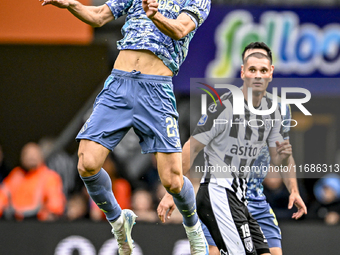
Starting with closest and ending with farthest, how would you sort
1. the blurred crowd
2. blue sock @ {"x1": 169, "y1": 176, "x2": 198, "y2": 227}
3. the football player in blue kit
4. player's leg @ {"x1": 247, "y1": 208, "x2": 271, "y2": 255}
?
the football player in blue kit
blue sock @ {"x1": 169, "y1": 176, "x2": 198, "y2": 227}
player's leg @ {"x1": 247, "y1": 208, "x2": 271, "y2": 255}
the blurred crowd

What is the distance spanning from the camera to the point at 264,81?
5484mm

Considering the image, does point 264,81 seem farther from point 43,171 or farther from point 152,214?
point 43,171

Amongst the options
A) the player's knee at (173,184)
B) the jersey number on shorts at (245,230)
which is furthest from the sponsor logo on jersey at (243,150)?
the player's knee at (173,184)

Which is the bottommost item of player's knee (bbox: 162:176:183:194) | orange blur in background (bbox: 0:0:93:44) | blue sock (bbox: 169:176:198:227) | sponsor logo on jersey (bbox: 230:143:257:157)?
blue sock (bbox: 169:176:198:227)

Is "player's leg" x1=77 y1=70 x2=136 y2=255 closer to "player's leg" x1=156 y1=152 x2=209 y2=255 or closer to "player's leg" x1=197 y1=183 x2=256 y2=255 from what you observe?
"player's leg" x1=156 y1=152 x2=209 y2=255

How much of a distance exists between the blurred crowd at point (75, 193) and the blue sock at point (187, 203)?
2687 mm

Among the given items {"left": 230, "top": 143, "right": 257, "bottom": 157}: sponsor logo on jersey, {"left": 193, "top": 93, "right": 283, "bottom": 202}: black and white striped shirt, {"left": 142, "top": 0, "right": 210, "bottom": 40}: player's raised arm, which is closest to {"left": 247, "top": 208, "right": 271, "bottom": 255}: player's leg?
{"left": 193, "top": 93, "right": 283, "bottom": 202}: black and white striped shirt

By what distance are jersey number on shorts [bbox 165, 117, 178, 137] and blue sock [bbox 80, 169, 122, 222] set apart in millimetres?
672

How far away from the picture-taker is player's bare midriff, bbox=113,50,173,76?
4.46 metres

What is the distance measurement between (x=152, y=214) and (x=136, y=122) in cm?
372

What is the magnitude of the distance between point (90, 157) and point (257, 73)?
7.13 feet

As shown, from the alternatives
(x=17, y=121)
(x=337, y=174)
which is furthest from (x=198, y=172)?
(x=17, y=121)

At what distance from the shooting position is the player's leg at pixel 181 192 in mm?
4438

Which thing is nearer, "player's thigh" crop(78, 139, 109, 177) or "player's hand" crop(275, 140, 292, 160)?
"player's thigh" crop(78, 139, 109, 177)
